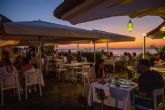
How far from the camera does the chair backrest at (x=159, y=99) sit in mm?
3784

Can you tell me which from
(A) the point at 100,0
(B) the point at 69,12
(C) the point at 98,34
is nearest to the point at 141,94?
(B) the point at 69,12

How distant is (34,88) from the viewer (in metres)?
7.69

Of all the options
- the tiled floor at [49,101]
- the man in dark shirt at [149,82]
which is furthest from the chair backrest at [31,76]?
the man in dark shirt at [149,82]

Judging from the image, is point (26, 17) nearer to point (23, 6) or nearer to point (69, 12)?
point (23, 6)

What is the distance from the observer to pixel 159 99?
163 inches

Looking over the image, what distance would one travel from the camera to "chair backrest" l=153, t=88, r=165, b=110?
12.4 ft

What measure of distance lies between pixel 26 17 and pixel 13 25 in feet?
53.3

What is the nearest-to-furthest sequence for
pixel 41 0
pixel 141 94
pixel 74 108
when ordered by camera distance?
pixel 141 94, pixel 74 108, pixel 41 0

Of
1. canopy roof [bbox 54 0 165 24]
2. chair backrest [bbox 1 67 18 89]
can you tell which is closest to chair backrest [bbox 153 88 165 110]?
canopy roof [bbox 54 0 165 24]

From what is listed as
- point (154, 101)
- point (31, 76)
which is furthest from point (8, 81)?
point (154, 101)

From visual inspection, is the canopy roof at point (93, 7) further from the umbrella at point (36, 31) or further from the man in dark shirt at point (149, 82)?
the umbrella at point (36, 31)

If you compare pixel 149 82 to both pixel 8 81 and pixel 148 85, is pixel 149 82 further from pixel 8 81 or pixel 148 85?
pixel 8 81

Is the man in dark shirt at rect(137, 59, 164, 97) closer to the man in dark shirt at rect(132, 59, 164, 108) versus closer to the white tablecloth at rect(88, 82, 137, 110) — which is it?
the man in dark shirt at rect(132, 59, 164, 108)

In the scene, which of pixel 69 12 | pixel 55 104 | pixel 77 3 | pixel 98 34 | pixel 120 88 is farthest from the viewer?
pixel 98 34
